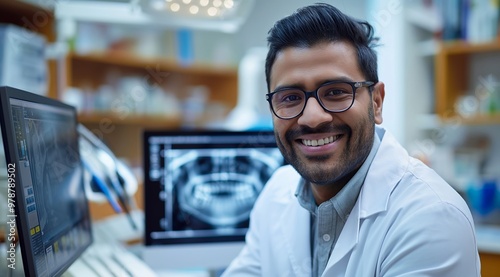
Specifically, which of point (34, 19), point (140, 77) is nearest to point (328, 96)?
point (34, 19)

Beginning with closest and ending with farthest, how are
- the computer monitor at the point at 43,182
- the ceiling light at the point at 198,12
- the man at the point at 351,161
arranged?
the computer monitor at the point at 43,182
the man at the point at 351,161
the ceiling light at the point at 198,12

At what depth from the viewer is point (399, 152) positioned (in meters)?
1.02

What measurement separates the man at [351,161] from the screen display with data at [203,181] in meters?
0.43

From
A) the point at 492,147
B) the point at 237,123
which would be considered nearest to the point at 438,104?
the point at 492,147

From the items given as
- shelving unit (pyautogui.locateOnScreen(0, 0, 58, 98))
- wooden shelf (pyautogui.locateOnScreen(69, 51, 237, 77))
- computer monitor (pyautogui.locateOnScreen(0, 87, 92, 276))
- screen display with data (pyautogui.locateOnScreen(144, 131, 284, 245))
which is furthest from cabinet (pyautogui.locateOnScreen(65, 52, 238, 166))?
computer monitor (pyautogui.locateOnScreen(0, 87, 92, 276))

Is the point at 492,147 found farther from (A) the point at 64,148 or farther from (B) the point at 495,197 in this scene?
(A) the point at 64,148

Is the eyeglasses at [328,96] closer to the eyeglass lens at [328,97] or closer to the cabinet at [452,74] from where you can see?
the eyeglass lens at [328,97]

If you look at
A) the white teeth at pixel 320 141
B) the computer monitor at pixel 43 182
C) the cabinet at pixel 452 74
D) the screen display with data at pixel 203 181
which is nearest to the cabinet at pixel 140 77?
the screen display with data at pixel 203 181

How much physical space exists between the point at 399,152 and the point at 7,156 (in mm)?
764

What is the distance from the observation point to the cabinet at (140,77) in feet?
8.99

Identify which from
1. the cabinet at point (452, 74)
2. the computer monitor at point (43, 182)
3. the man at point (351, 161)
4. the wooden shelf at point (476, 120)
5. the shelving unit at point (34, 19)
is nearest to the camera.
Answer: the computer monitor at point (43, 182)

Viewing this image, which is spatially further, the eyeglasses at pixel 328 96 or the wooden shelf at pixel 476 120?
the wooden shelf at pixel 476 120

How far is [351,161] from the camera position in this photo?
3.14ft

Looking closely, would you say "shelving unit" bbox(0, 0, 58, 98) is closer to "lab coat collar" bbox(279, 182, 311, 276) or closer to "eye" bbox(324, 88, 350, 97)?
"lab coat collar" bbox(279, 182, 311, 276)
